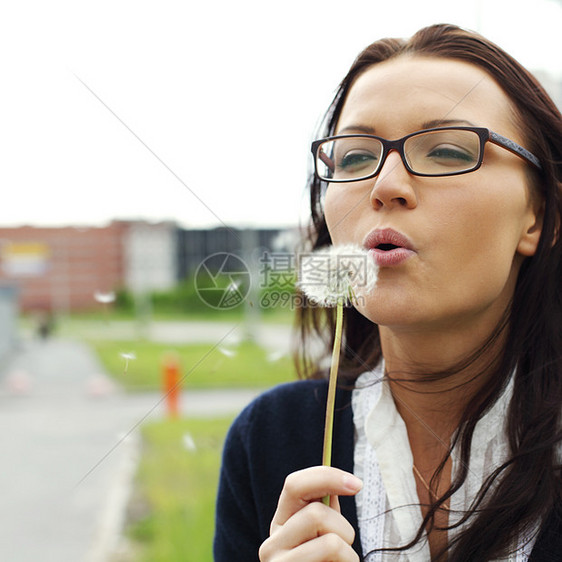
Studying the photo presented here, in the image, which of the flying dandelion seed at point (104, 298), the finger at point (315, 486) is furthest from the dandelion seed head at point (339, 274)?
the flying dandelion seed at point (104, 298)

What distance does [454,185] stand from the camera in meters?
1.02

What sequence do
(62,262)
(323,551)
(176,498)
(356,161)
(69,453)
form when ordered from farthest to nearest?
(62,262) → (69,453) → (176,498) → (356,161) → (323,551)

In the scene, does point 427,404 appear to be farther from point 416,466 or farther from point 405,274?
point 405,274

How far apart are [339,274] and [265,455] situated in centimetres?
54

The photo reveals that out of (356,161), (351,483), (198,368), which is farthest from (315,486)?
(198,368)

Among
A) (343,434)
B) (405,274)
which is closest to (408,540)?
(343,434)

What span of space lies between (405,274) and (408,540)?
0.51 meters

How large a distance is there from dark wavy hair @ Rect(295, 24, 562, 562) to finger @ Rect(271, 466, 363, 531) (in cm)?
35

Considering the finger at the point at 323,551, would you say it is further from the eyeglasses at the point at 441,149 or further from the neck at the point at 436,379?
the eyeglasses at the point at 441,149

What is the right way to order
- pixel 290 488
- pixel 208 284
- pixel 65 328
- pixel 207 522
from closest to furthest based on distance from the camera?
pixel 290 488 → pixel 208 284 → pixel 207 522 → pixel 65 328

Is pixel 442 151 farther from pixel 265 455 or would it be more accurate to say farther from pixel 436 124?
pixel 265 455

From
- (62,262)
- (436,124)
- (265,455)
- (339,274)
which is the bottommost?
(62,262)

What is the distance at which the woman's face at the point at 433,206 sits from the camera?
3.33 feet

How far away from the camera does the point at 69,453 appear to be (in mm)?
5086
